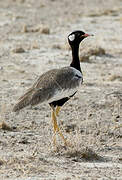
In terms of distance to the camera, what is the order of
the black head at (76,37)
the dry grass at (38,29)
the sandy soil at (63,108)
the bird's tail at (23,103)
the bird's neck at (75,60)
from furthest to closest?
the dry grass at (38,29), the black head at (76,37), the bird's neck at (75,60), the bird's tail at (23,103), the sandy soil at (63,108)

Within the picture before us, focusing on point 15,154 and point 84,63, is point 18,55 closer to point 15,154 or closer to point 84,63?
point 84,63

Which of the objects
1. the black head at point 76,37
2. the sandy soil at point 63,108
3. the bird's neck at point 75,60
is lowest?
the sandy soil at point 63,108

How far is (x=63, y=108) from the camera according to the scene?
10.7m

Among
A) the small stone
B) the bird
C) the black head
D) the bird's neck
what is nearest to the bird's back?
the bird

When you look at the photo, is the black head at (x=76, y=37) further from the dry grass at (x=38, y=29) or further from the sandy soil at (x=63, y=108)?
the dry grass at (x=38, y=29)

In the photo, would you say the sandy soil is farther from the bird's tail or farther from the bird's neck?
the bird's neck

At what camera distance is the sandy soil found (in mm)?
7417

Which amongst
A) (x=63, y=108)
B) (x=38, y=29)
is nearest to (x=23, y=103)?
(x=63, y=108)

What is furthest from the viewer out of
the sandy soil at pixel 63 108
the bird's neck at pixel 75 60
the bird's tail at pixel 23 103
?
the bird's neck at pixel 75 60

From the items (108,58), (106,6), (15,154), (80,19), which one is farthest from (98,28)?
(15,154)

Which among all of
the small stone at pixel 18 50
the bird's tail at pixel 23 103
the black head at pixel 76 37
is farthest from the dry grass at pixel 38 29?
the bird's tail at pixel 23 103

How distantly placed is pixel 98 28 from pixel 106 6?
6.83 m

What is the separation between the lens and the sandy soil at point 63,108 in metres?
7.42

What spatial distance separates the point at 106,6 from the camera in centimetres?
2680
